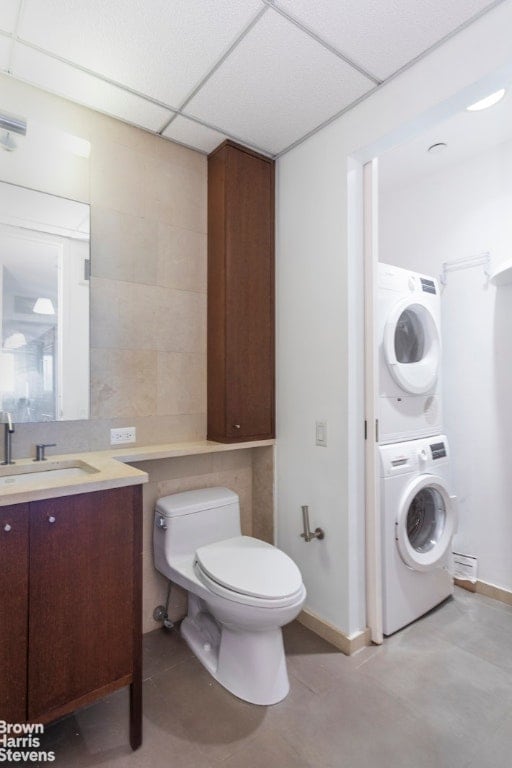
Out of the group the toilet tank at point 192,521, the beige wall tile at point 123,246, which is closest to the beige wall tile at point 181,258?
the beige wall tile at point 123,246

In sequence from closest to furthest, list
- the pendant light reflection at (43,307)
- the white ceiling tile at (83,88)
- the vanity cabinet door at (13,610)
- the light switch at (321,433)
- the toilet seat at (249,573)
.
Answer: the vanity cabinet door at (13,610) < the toilet seat at (249,573) < the white ceiling tile at (83,88) < the pendant light reflection at (43,307) < the light switch at (321,433)

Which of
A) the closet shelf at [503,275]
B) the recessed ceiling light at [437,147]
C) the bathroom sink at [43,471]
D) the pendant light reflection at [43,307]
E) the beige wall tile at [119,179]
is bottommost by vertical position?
the bathroom sink at [43,471]

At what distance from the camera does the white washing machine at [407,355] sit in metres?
1.97

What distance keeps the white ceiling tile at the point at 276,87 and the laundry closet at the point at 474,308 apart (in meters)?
0.76

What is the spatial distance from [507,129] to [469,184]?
1.08 ft

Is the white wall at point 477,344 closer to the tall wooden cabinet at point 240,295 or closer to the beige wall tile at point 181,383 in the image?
the tall wooden cabinet at point 240,295

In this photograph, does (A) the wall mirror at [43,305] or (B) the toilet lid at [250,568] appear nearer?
(B) the toilet lid at [250,568]

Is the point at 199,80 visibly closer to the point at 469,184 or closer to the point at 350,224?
the point at 350,224

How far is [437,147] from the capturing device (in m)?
2.31

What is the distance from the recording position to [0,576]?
44.7 inches

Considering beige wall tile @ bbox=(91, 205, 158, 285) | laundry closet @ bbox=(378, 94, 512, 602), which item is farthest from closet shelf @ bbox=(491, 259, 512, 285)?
beige wall tile @ bbox=(91, 205, 158, 285)

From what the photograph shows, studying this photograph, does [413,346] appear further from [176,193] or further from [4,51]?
[4,51]

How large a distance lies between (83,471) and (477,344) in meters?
2.25

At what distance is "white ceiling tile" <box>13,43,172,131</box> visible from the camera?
1.56 metres
